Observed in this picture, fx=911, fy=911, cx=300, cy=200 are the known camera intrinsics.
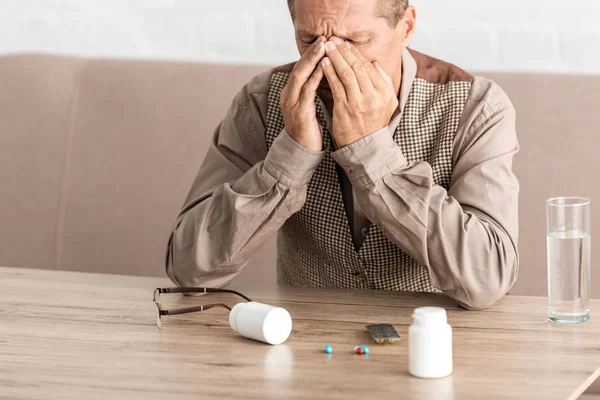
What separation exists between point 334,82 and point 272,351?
49 cm

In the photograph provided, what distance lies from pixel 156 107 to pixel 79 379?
126cm

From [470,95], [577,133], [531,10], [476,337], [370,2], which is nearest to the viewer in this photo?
[476,337]

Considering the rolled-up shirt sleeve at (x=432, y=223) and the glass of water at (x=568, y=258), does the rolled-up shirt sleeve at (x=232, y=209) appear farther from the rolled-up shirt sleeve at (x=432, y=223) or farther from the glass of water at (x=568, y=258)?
the glass of water at (x=568, y=258)

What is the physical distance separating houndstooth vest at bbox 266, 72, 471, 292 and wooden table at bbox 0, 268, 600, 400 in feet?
0.56

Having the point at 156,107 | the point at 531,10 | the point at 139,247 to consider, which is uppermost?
the point at 531,10

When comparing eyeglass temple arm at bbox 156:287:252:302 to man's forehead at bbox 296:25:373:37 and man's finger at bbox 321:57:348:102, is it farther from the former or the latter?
man's forehead at bbox 296:25:373:37

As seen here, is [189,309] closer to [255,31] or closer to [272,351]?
[272,351]

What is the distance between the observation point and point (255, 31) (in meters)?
2.40

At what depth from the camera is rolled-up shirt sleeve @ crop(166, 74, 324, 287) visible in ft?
4.84

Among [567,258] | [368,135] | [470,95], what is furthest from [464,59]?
[567,258]

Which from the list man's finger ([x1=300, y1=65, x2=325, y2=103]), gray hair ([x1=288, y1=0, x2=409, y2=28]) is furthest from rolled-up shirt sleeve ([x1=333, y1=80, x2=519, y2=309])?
gray hair ([x1=288, y1=0, x2=409, y2=28])

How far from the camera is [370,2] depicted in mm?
1550

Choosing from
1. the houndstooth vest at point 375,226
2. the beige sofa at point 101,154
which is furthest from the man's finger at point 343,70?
the beige sofa at point 101,154

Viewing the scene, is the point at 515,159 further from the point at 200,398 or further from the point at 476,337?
the point at 200,398
